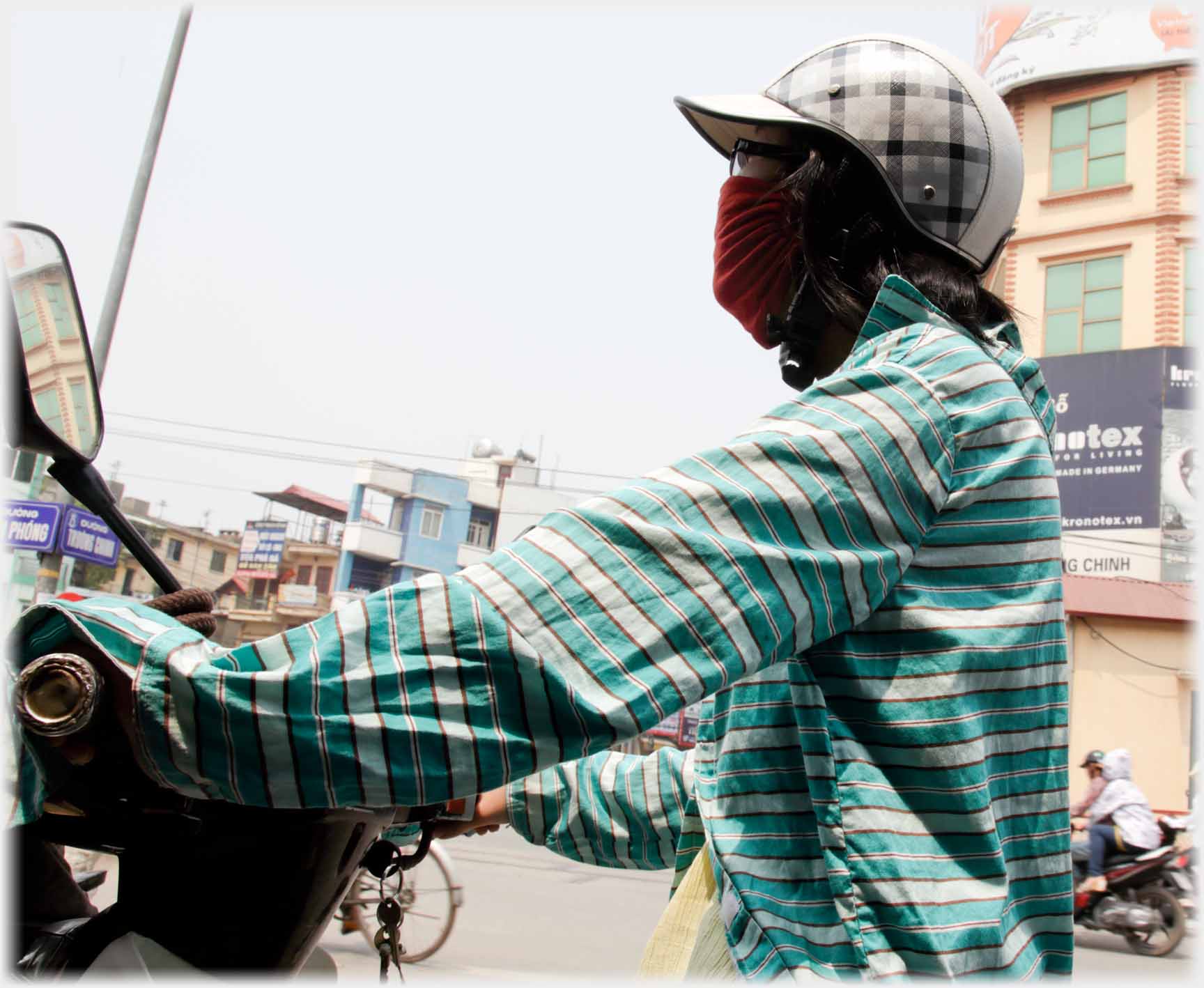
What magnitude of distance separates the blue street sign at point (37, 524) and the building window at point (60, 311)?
14.8 metres

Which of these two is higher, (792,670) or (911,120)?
(911,120)

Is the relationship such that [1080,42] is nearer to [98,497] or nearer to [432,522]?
[98,497]

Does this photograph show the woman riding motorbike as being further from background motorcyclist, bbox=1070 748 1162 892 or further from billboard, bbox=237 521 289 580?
billboard, bbox=237 521 289 580

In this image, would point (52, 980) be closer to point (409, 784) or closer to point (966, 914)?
point (409, 784)

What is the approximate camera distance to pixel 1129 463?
1717 centimetres

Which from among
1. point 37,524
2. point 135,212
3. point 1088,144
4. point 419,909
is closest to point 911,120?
point 419,909

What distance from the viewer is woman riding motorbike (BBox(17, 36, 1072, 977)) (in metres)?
0.83

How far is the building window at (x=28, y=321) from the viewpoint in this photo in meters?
1.17

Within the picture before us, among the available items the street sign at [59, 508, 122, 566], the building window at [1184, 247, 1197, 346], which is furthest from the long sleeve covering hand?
the building window at [1184, 247, 1197, 346]

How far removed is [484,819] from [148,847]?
1.95 ft

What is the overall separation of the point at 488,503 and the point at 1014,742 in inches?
1624

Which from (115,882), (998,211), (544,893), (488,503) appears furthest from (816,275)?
(488,503)

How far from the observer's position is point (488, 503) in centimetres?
4212

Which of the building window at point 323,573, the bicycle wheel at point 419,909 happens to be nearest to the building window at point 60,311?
the bicycle wheel at point 419,909
